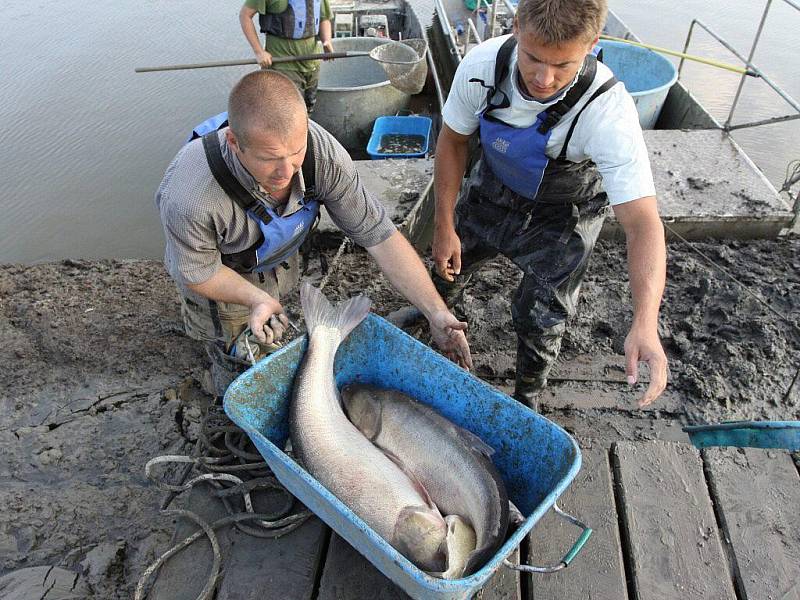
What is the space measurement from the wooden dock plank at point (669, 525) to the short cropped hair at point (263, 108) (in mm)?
1994

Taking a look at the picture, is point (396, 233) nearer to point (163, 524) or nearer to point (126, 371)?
point (163, 524)

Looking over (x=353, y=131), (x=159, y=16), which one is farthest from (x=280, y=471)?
(x=159, y=16)

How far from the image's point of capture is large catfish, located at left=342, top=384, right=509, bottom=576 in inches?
80.0

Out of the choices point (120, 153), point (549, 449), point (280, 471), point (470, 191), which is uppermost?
point (470, 191)

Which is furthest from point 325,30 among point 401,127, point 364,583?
point 364,583

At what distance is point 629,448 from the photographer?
264cm

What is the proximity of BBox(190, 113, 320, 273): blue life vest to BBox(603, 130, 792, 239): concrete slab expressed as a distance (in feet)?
9.14

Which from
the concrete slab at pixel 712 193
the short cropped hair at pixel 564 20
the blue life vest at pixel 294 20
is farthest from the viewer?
the blue life vest at pixel 294 20

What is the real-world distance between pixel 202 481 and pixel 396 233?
1.47 metres

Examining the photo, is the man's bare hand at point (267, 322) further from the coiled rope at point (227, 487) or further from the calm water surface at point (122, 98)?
the calm water surface at point (122, 98)

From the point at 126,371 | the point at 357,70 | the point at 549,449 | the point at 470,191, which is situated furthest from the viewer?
the point at 357,70

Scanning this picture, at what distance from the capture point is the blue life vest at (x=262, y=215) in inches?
99.2

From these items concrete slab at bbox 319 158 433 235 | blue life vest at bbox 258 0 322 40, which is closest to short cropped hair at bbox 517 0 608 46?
concrete slab at bbox 319 158 433 235

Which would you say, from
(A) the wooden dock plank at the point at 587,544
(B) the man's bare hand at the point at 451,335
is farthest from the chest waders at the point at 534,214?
(A) the wooden dock plank at the point at 587,544
